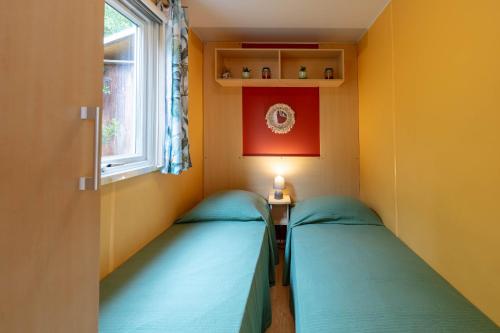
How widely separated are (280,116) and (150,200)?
64.8 inches

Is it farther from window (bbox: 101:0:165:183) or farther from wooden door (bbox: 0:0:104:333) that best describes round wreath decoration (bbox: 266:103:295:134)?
wooden door (bbox: 0:0:104:333)

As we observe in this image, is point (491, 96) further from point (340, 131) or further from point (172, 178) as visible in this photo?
point (172, 178)

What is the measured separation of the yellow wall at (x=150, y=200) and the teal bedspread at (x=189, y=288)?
93 mm

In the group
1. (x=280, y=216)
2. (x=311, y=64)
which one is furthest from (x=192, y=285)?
(x=311, y=64)

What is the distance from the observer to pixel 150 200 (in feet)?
6.09

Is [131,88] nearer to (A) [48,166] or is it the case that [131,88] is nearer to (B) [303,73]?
(A) [48,166]

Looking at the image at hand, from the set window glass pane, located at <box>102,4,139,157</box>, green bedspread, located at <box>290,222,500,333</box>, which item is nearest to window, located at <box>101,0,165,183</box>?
window glass pane, located at <box>102,4,139,157</box>

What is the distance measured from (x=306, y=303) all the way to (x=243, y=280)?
12.0 inches

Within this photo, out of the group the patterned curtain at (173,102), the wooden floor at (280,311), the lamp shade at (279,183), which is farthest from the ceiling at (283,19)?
the wooden floor at (280,311)

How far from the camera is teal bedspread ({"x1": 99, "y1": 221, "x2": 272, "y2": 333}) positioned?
101 cm

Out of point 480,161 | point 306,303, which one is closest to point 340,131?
point 480,161

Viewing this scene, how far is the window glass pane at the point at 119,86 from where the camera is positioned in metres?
1.57

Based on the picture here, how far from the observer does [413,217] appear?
5.77 ft

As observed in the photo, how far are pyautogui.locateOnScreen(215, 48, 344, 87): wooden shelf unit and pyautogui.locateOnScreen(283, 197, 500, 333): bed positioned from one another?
4.98 feet
